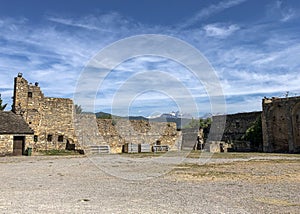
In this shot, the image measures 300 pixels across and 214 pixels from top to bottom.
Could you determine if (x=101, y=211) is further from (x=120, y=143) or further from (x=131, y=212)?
(x=120, y=143)

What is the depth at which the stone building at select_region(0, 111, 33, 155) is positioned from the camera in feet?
67.0

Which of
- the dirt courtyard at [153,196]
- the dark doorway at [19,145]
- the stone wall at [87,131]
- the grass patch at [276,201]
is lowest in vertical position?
the grass patch at [276,201]

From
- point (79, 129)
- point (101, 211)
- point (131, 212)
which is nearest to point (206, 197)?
point (131, 212)

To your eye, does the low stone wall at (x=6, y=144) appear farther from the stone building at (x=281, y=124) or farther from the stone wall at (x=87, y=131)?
the stone building at (x=281, y=124)

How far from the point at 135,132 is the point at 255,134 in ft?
44.4

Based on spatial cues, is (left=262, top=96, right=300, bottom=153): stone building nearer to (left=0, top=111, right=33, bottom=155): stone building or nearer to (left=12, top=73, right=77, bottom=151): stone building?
(left=12, top=73, right=77, bottom=151): stone building

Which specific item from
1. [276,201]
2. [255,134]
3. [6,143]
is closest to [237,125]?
[255,134]

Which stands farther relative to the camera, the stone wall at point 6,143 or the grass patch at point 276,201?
the stone wall at point 6,143

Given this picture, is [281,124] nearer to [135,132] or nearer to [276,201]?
[135,132]

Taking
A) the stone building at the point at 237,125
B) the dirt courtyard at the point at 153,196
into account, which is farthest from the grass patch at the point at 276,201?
the stone building at the point at 237,125

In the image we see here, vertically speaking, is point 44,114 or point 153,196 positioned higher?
point 44,114

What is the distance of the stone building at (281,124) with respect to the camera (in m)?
28.6

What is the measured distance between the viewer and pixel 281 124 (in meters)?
29.9

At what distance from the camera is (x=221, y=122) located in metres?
38.4
